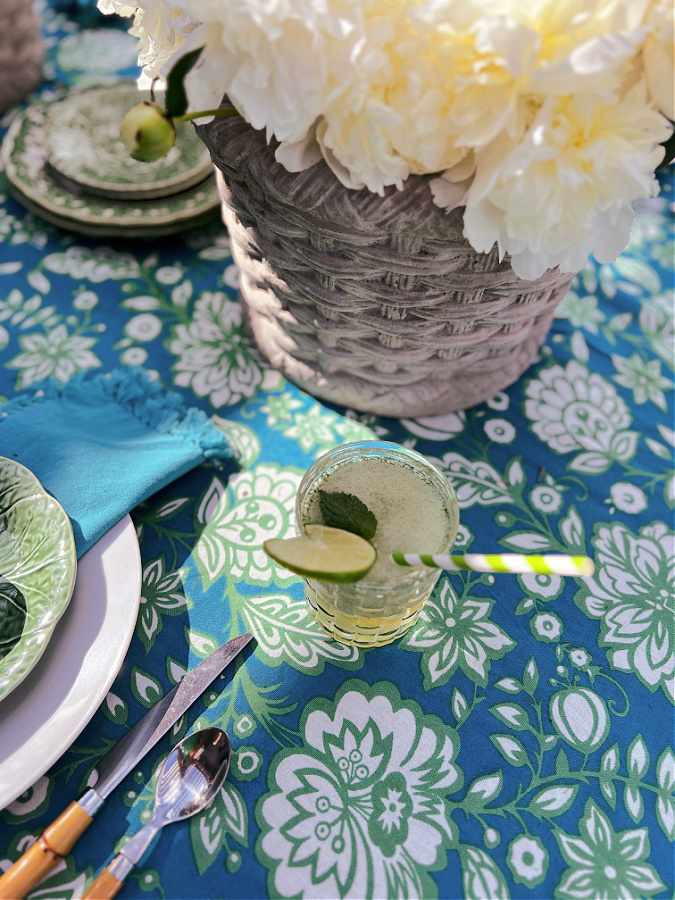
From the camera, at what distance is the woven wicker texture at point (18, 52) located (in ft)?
2.71

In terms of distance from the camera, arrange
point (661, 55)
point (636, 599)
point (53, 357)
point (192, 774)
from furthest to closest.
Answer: point (53, 357)
point (636, 599)
point (192, 774)
point (661, 55)

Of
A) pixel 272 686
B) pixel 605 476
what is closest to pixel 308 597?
pixel 272 686

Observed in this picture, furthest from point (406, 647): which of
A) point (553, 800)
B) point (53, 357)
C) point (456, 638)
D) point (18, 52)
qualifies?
point (18, 52)

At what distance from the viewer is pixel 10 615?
45cm

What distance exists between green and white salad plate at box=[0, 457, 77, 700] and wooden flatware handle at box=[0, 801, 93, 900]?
0.09 m

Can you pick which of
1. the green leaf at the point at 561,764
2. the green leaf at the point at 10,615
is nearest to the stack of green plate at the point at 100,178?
the green leaf at the point at 10,615

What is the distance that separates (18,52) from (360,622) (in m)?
0.91

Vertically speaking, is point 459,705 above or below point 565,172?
below

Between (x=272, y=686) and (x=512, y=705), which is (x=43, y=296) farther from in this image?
(x=512, y=705)

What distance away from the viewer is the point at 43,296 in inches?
28.9

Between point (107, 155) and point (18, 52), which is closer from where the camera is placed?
point (107, 155)

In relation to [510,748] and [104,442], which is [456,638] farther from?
[104,442]

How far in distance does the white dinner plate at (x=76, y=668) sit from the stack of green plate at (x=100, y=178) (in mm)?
410

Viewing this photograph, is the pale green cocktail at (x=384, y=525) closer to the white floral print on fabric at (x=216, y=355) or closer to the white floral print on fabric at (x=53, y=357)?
the white floral print on fabric at (x=216, y=355)
